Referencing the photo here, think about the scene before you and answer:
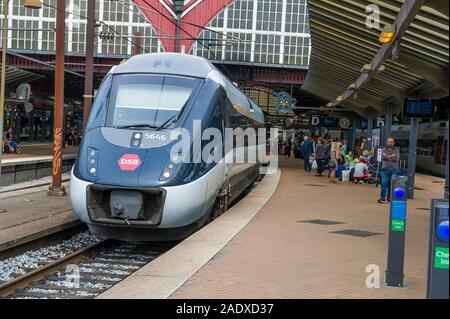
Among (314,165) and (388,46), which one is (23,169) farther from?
(388,46)

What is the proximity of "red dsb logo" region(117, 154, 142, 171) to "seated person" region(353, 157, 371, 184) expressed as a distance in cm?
1448

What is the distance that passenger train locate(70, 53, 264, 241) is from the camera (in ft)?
29.6

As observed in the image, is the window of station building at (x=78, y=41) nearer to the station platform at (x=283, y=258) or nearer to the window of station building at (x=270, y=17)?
the window of station building at (x=270, y=17)

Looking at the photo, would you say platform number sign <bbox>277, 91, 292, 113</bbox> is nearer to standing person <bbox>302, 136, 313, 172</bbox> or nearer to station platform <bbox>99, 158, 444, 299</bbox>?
standing person <bbox>302, 136, 313, 172</bbox>

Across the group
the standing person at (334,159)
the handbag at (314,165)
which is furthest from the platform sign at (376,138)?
the handbag at (314,165)

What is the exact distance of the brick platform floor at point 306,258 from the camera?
627 centimetres

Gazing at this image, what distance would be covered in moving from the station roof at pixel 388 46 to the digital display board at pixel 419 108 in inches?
19.5

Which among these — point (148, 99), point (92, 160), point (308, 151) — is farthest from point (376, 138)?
point (92, 160)

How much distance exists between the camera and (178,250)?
830 cm

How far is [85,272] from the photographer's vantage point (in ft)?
29.1

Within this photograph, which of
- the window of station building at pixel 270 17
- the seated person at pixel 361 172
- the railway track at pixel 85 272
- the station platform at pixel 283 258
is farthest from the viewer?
the window of station building at pixel 270 17

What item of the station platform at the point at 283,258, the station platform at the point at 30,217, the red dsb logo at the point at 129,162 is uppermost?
the red dsb logo at the point at 129,162

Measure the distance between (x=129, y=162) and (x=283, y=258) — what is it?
2817 mm

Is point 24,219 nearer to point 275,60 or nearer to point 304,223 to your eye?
point 304,223
